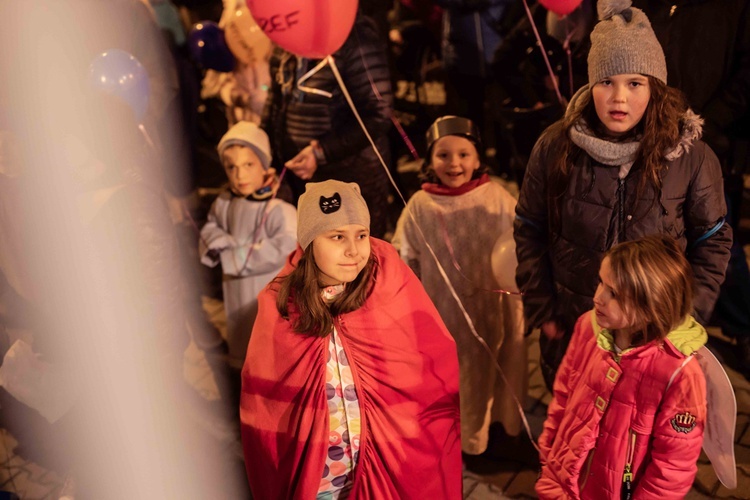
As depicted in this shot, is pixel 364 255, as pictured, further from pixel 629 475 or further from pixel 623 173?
pixel 629 475

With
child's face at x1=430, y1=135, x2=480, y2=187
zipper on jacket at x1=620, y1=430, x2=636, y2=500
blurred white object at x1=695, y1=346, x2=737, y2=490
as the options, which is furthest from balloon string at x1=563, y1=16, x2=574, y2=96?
zipper on jacket at x1=620, y1=430, x2=636, y2=500

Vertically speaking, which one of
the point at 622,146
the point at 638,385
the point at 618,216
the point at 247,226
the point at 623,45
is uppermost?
the point at 623,45

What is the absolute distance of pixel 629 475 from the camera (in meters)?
2.20

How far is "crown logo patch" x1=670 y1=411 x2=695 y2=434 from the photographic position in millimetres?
2064

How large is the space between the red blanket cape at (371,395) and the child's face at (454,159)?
82cm

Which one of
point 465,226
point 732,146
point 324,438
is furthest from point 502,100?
point 324,438

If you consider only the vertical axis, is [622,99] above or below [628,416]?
above

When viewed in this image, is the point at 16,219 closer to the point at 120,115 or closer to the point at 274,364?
the point at 120,115

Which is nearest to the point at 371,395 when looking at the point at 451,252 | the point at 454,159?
the point at 451,252

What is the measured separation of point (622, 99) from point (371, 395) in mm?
1154

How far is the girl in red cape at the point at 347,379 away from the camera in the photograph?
7.07 ft

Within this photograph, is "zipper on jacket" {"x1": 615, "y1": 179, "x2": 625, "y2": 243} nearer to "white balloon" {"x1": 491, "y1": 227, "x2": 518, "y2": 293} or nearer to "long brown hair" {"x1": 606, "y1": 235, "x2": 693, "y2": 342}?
"long brown hair" {"x1": 606, "y1": 235, "x2": 693, "y2": 342}

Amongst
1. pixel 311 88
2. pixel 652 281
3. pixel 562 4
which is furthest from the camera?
pixel 311 88

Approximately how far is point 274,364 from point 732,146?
2531mm
